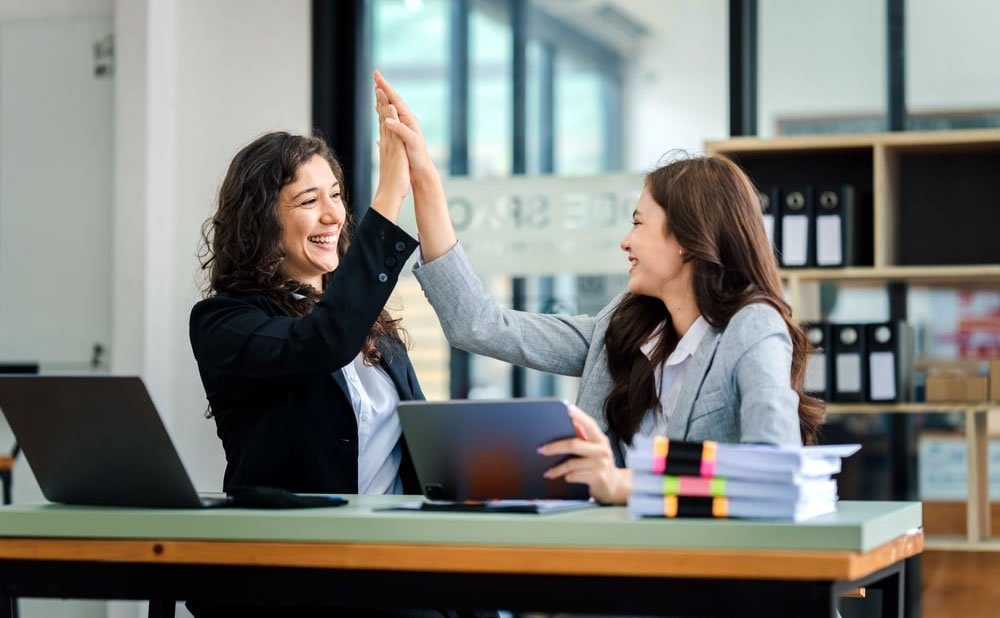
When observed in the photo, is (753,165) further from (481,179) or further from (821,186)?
(481,179)

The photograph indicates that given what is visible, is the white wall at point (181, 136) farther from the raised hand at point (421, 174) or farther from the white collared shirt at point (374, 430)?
the raised hand at point (421, 174)

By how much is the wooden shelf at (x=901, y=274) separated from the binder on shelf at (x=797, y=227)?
3 cm

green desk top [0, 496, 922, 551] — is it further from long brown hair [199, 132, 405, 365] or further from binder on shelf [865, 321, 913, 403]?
binder on shelf [865, 321, 913, 403]

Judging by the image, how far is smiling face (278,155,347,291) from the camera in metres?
2.33

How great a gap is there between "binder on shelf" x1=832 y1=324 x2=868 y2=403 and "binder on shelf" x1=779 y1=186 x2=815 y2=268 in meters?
0.22

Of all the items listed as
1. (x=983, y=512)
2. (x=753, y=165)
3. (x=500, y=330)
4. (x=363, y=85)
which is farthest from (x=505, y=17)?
(x=500, y=330)

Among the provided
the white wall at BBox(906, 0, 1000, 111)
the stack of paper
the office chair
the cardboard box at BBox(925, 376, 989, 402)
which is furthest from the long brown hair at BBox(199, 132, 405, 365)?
the white wall at BBox(906, 0, 1000, 111)

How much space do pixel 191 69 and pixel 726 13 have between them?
1.77 m

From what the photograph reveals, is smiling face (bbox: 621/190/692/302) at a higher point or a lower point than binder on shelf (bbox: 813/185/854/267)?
lower

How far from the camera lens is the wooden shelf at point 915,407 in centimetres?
389

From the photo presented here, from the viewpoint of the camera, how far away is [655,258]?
2129mm

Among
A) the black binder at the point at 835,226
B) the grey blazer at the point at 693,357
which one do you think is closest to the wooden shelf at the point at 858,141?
the black binder at the point at 835,226

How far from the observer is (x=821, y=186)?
4223 mm

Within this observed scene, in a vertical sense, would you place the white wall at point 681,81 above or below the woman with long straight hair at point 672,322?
above
